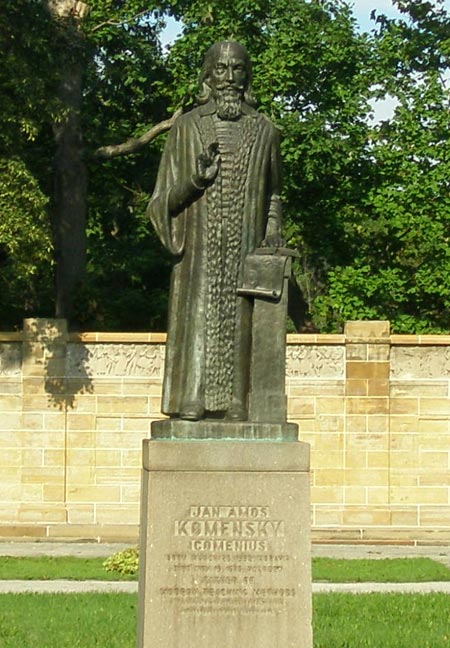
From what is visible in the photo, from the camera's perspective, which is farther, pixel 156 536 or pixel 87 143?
pixel 87 143

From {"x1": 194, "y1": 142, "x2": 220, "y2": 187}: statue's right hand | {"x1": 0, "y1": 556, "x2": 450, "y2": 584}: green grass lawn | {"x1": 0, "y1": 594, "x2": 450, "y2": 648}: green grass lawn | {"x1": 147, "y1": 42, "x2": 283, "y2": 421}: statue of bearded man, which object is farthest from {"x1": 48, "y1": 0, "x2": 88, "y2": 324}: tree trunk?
{"x1": 194, "y1": 142, "x2": 220, "y2": 187}: statue's right hand

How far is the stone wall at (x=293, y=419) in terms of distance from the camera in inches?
931

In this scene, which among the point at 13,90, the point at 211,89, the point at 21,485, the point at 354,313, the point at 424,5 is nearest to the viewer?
the point at 211,89

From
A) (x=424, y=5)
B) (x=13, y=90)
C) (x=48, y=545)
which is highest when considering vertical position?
(x=424, y=5)

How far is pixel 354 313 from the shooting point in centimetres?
2878

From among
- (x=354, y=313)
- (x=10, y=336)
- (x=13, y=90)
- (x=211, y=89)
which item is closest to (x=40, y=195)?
(x=13, y=90)

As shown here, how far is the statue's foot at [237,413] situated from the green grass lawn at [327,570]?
8049 mm

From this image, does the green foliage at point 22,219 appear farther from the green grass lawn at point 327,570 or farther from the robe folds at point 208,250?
the robe folds at point 208,250

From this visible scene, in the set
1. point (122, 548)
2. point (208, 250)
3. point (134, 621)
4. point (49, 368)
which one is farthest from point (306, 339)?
point (208, 250)

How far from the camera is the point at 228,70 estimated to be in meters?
9.78

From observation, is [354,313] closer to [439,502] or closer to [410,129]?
[410,129]

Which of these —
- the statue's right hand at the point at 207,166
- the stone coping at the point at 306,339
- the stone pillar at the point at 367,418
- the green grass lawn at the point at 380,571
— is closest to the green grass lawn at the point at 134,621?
the green grass lawn at the point at 380,571

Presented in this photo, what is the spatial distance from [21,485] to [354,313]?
7843 mm

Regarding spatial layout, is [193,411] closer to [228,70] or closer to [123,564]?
[228,70]
